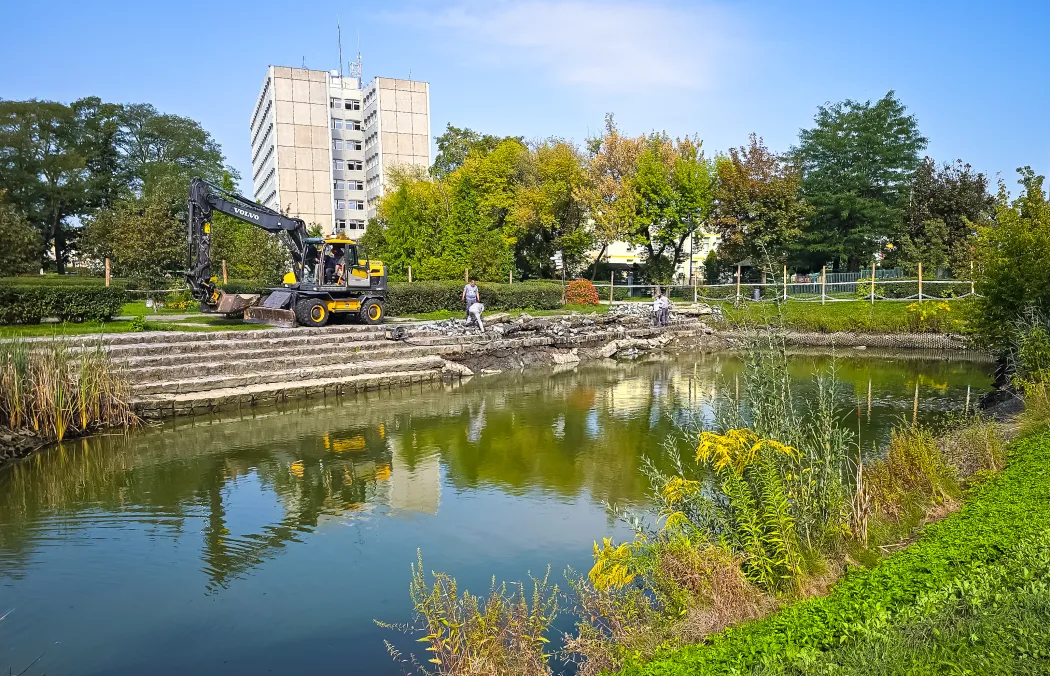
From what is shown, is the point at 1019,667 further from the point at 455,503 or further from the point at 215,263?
the point at 215,263

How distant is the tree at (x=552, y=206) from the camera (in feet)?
114

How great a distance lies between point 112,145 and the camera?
1923 inches

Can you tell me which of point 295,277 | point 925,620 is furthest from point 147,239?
point 925,620

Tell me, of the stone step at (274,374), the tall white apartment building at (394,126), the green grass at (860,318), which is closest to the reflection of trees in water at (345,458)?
the stone step at (274,374)

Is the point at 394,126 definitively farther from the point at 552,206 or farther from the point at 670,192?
the point at 670,192

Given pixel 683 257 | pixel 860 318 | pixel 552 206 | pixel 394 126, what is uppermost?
pixel 394 126

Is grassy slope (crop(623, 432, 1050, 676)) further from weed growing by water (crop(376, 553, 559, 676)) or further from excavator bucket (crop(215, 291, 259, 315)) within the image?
excavator bucket (crop(215, 291, 259, 315))

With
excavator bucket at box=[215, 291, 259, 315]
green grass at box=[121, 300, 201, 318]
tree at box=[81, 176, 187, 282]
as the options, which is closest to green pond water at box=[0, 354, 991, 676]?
excavator bucket at box=[215, 291, 259, 315]

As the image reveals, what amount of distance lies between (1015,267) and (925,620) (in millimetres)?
10333

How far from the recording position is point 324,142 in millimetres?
57219

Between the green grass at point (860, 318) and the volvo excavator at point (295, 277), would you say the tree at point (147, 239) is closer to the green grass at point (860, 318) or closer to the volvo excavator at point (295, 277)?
the volvo excavator at point (295, 277)

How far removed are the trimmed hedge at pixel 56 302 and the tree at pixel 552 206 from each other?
20772 millimetres

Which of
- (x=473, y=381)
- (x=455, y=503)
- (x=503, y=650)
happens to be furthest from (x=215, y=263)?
(x=503, y=650)

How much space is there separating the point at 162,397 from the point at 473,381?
6.87m
